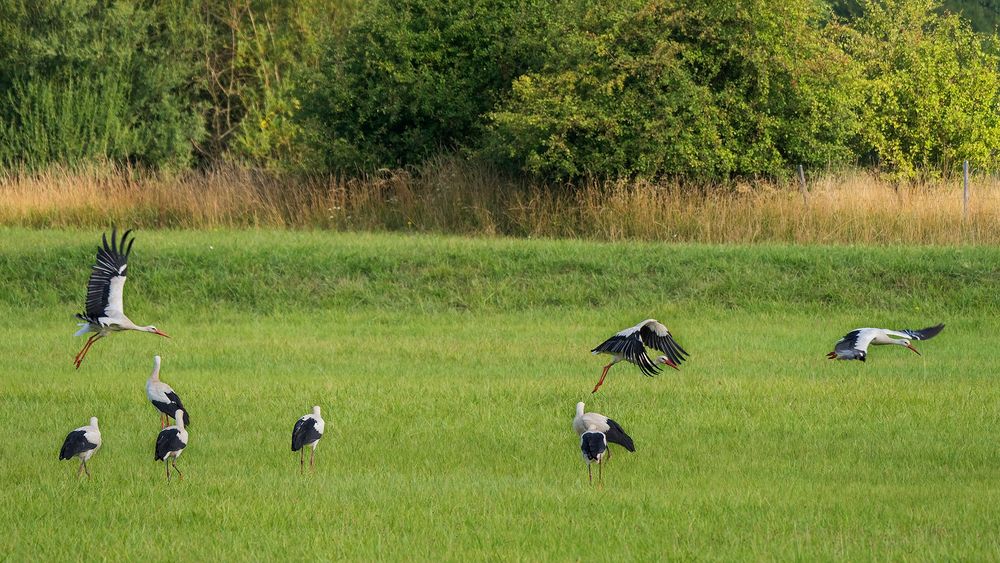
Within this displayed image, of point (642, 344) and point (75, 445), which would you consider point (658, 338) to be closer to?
point (642, 344)

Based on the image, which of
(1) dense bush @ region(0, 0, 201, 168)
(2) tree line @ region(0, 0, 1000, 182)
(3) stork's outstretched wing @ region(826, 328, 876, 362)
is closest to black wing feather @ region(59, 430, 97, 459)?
(3) stork's outstretched wing @ region(826, 328, 876, 362)

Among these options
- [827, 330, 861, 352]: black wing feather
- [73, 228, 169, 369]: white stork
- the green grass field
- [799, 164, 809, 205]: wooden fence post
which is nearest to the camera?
the green grass field

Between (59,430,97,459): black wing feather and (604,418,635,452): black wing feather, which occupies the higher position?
(59,430,97,459): black wing feather

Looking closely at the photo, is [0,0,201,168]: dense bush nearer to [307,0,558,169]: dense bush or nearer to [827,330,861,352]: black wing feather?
[307,0,558,169]: dense bush

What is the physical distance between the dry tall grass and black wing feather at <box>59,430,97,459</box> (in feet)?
57.5

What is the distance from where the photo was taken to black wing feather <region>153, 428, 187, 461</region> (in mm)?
7816

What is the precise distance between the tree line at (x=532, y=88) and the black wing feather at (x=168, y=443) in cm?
1873

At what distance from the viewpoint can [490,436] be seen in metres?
9.89

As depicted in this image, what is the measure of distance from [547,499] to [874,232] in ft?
57.5

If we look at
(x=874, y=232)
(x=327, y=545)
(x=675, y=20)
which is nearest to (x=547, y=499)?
(x=327, y=545)

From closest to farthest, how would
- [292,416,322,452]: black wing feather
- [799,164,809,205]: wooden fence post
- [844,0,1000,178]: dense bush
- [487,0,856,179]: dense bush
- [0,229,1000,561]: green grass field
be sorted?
[0,229,1000,561]: green grass field < [292,416,322,452]: black wing feather < [799,164,809,205]: wooden fence post < [487,0,856,179]: dense bush < [844,0,1000,178]: dense bush

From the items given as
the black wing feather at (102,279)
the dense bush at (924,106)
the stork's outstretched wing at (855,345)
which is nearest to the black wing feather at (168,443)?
the black wing feather at (102,279)

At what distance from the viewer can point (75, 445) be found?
8016mm

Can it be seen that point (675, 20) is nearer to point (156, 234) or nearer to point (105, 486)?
point (156, 234)
